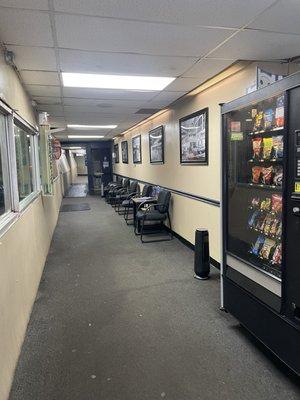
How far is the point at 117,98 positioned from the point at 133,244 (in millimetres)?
2352

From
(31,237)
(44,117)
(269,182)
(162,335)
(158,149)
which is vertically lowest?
(162,335)

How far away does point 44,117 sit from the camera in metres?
4.56

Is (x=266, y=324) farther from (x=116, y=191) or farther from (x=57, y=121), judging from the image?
(x=116, y=191)

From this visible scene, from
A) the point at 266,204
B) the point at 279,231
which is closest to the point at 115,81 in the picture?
the point at 266,204

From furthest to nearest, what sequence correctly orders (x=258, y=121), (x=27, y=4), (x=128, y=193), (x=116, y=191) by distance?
(x=116, y=191)
(x=128, y=193)
(x=258, y=121)
(x=27, y=4)

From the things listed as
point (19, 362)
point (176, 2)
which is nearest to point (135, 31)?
point (176, 2)

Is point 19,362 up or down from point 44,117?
down

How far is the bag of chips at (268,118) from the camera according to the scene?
2.11 m

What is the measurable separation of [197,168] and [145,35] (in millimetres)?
2303

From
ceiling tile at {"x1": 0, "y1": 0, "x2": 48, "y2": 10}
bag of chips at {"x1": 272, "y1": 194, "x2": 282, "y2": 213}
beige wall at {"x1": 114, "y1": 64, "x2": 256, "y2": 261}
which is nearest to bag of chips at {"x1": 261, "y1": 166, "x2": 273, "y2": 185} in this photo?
bag of chips at {"x1": 272, "y1": 194, "x2": 282, "y2": 213}

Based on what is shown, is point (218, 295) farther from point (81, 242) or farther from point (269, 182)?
point (81, 242)

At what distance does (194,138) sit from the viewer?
4.23 meters

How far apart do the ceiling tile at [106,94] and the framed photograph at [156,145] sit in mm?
1489

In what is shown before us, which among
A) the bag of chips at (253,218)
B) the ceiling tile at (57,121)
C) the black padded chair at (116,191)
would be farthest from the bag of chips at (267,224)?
the black padded chair at (116,191)
